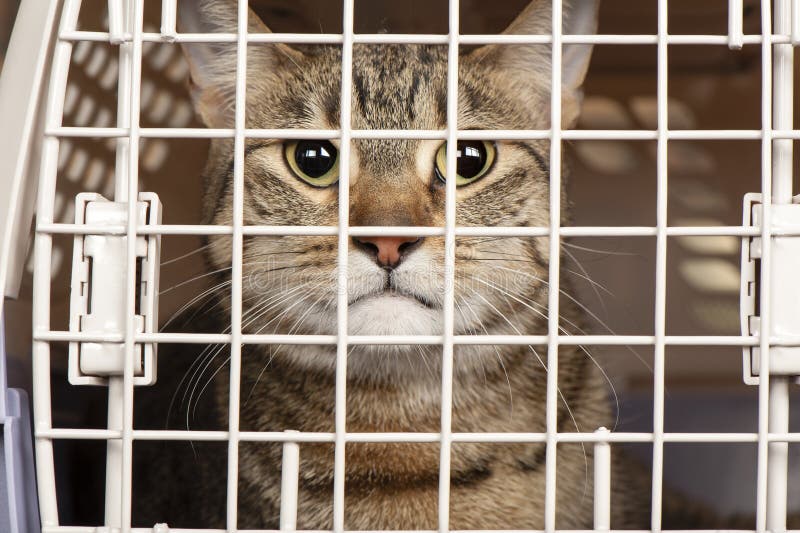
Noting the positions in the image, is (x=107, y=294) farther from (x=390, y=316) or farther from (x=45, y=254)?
(x=390, y=316)

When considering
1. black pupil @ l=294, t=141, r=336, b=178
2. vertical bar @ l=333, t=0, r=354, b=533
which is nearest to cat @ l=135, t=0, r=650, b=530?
black pupil @ l=294, t=141, r=336, b=178

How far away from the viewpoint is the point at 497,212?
1.16m

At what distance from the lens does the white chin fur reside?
991 millimetres

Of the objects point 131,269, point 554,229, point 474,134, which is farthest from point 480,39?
point 131,269

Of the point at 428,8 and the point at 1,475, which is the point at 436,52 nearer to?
the point at 428,8

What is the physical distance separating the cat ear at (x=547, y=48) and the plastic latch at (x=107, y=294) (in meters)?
0.57

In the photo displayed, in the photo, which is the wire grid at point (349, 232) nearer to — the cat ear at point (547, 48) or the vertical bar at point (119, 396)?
the vertical bar at point (119, 396)

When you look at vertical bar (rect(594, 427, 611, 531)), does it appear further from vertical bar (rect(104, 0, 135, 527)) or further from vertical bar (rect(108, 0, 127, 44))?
vertical bar (rect(108, 0, 127, 44))

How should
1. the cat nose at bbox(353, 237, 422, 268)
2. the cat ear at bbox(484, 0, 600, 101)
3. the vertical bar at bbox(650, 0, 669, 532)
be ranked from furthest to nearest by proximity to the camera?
1. the cat ear at bbox(484, 0, 600, 101)
2. the cat nose at bbox(353, 237, 422, 268)
3. the vertical bar at bbox(650, 0, 669, 532)

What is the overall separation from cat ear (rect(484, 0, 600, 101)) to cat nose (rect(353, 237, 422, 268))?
337 mm

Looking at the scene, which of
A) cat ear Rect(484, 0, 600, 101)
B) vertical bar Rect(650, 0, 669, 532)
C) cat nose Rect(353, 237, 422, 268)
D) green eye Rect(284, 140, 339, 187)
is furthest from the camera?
green eye Rect(284, 140, 339, 187)

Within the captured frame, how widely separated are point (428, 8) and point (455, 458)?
88 cm

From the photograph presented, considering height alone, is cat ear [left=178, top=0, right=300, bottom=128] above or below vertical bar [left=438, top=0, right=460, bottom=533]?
above

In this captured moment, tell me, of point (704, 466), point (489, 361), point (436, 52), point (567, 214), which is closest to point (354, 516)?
point (489, 361)
